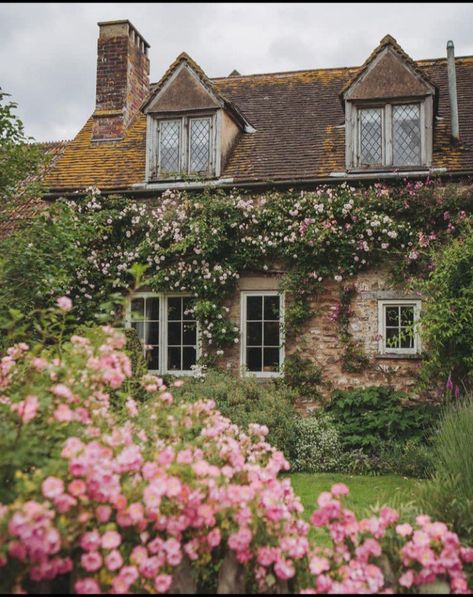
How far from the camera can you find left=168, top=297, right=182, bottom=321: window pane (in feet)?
42.3

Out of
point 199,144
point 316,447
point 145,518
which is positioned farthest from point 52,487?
point 199,144

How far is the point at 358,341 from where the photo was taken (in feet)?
38.6

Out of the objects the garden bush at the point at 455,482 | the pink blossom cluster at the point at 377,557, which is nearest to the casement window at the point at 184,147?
the garden bush at the point at 455,482

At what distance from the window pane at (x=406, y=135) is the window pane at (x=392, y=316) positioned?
9.07 ft

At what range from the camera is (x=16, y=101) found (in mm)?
9930

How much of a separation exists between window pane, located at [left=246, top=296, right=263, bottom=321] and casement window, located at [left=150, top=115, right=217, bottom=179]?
274 centimetres

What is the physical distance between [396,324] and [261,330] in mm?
2532

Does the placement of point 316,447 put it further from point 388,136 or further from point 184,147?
point 184,147

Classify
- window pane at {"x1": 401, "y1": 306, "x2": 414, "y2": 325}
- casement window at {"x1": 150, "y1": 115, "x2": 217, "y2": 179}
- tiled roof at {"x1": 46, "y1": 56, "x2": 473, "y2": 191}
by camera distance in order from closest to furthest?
window pane at {"x1": 401, "y1": 306, "x2": 414, "y2": 325}, tiled roof at {"x1": 46, "y1": 56, "x2": 473, "y2": 191}, casement window at {"x1": 150, "y1": 115, "x2": 217, "y2": 179}

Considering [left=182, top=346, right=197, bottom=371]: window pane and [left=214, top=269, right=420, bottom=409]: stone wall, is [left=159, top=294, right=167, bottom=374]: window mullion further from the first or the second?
[left=214, top=269, right=420, bottom=409]: stone wall

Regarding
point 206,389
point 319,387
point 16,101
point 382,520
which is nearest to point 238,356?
point 319,387

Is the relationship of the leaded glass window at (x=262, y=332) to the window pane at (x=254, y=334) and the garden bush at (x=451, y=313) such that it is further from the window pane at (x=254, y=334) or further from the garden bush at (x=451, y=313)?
the garden bush at (x=451, y=313)

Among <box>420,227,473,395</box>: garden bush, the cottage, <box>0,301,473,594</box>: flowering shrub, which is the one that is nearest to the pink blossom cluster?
<box>0,301,473,594</box>: flowering shrub

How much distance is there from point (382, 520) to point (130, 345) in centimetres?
680
